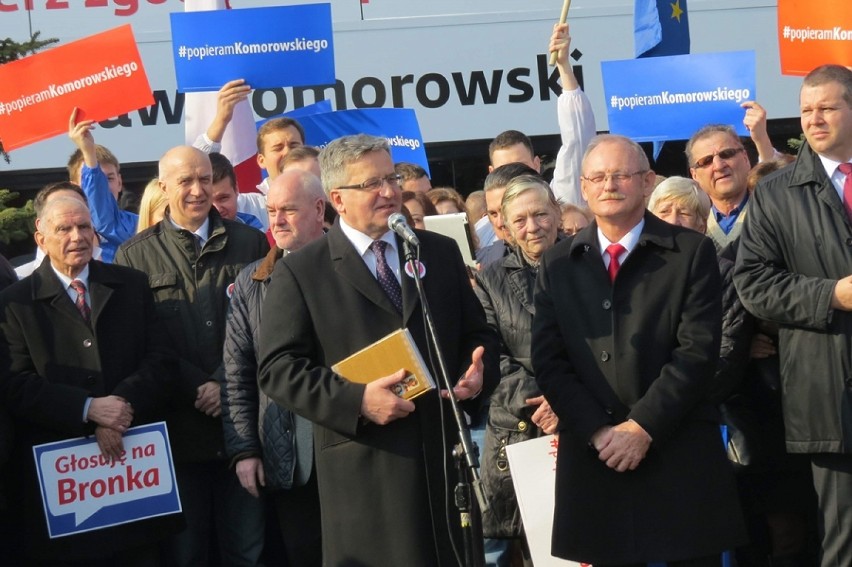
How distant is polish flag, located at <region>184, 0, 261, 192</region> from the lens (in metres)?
9.55

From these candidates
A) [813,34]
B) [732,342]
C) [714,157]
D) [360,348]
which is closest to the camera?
[360,348]

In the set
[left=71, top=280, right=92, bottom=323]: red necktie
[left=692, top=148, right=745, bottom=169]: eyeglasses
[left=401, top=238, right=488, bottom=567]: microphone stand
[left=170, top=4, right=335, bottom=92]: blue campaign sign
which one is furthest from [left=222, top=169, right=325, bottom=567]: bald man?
[left=170, top=4, right=335, bottom=92]: blue campaign sign

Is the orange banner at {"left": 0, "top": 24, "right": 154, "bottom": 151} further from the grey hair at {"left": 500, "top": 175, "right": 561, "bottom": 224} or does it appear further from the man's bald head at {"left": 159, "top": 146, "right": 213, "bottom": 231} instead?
the grey hair at {"left": 500, "top": 175, "right": 561, "bottom": 224}

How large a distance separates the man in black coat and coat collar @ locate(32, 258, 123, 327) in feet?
9.35

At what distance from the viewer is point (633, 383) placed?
5.19 meters

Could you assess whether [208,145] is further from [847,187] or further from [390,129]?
[847,187]

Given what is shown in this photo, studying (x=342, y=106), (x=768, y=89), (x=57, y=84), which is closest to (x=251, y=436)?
(x=57, y=84)

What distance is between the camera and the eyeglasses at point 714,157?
7.24m

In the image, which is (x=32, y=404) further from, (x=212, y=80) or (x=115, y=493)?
(x=212, y=80)

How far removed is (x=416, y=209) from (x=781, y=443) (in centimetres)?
269

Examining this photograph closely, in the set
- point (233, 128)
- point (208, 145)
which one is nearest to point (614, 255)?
point (208, 145)

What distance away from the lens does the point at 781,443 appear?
20.2 ft

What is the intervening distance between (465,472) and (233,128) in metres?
5.14

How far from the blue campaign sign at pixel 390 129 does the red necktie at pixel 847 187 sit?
4.02m
